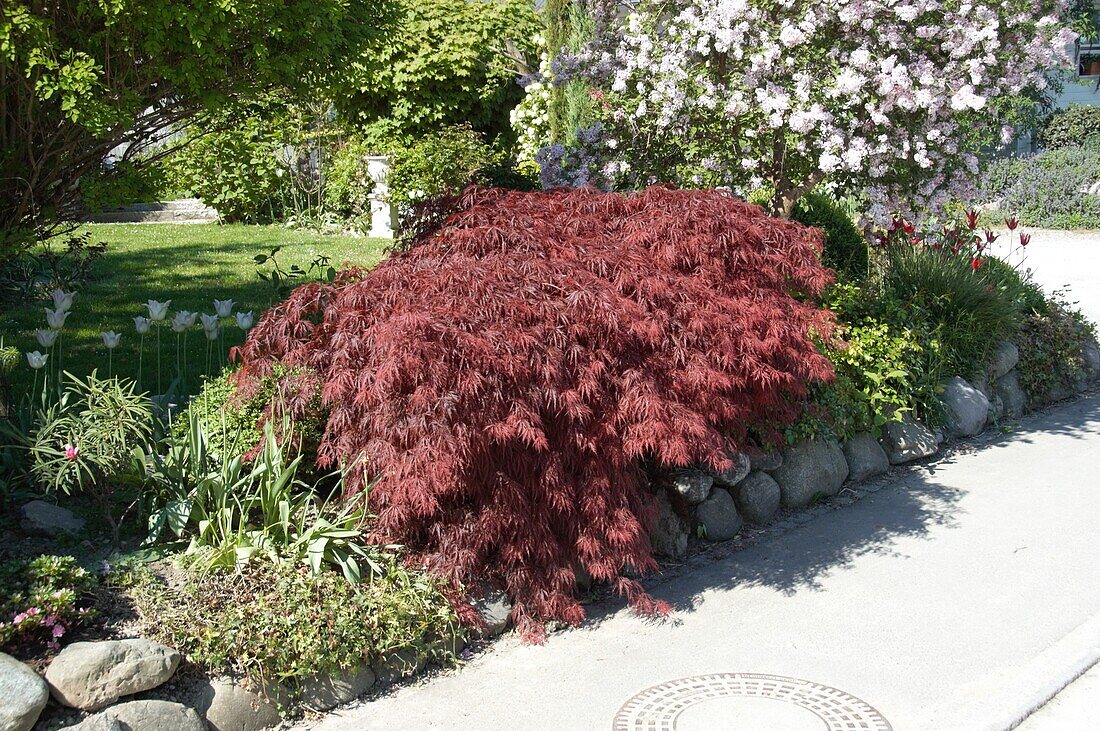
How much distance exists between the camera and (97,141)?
5.56 m

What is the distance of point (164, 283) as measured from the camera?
379 inches

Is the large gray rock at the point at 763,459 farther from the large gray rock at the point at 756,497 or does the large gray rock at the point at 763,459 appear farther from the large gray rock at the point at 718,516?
the large gray rock at the point at 718,516

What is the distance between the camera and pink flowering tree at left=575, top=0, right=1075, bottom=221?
6812mm

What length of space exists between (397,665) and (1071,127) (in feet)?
73.7

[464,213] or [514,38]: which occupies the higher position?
[514,38]

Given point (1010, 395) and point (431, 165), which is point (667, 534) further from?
point (431, 165)

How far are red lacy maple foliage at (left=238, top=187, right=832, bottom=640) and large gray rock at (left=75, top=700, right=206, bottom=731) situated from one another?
1.12 meters

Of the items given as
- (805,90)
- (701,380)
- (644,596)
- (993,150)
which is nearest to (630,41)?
(805,90)

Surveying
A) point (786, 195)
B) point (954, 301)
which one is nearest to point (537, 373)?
point (786, 195)

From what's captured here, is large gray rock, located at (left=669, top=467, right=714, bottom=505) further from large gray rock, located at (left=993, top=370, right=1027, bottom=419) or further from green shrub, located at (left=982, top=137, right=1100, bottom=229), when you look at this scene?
green shrub, located at (left=982, top=137, right=1100, bottom=229)

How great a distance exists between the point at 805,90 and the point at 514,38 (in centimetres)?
939

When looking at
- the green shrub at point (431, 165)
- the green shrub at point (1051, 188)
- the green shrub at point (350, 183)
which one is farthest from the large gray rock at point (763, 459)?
the green shrub at point (1051, 188)

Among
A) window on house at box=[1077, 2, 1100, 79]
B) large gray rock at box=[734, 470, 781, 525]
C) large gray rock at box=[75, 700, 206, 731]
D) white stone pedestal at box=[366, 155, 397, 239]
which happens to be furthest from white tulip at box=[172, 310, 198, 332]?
window on house at box=[1077, 2, 1100, 79]

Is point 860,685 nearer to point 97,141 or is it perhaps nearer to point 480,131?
point 97,141
